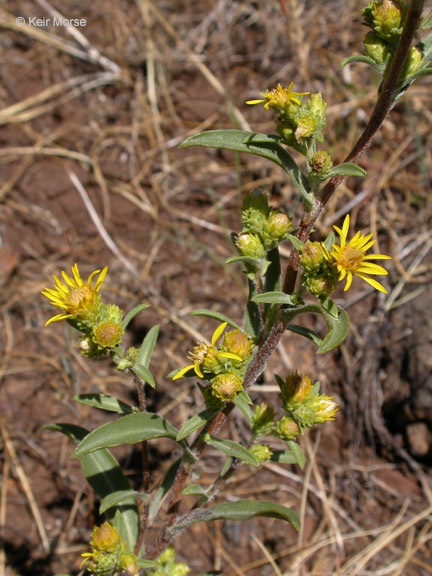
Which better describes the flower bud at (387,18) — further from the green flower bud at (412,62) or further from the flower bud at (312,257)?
the flower bud at (312,257)

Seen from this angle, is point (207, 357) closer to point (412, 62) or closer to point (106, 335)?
point (106, 335)

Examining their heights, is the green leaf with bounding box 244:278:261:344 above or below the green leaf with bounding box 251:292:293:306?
below

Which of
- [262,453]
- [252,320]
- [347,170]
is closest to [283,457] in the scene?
[262,453]

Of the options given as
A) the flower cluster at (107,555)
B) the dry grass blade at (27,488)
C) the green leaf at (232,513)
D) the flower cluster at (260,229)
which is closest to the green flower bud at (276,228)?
the flower cluster at (260,229)

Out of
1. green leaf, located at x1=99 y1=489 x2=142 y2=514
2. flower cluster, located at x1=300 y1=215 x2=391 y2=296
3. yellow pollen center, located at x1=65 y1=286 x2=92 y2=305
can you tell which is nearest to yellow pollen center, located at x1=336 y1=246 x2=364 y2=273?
flower cluster, located at x1=300 y1=215 x2=391 y2=296

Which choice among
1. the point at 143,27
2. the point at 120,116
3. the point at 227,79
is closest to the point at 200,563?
the point at 120,116

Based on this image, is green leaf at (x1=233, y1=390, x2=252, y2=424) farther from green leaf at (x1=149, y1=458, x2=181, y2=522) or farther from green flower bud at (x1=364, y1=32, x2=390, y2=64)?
green flower bud at (x1=364, y1=32, x2=390, y2=64)

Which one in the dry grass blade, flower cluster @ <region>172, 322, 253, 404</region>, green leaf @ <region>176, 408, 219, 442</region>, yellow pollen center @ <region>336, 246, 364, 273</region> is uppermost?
yellow pollen center @ <region>336, 246, 364, 273</region>

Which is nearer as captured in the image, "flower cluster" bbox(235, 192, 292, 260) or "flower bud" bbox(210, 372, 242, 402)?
Answer: "flower bud" bbox(210, 372, 242, 402)
